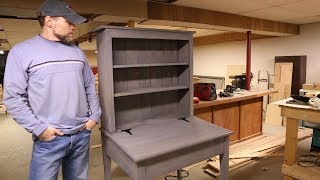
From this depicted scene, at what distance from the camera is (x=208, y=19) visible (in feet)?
12.0

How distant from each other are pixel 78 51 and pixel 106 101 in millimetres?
486

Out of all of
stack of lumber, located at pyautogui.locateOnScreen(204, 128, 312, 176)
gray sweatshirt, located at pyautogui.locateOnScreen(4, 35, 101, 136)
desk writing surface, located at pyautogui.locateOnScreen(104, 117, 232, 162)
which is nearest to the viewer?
gray sweatshirt, located at pyautogui.locateOnScreen(4, 35, 101, 136)

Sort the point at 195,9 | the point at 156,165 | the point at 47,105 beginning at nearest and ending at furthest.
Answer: the point at 47,105
the point at 156,165
the point at 195,9

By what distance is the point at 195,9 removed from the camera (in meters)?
3.48

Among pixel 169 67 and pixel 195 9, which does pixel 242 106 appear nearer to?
pixel 195 9

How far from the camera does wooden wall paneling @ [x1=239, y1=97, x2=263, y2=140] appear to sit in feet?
13.0

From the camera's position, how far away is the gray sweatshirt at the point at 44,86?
1413 millimetres

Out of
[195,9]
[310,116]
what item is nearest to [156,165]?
[310,116]

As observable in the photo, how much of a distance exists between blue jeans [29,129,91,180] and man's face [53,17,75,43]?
2.15 feet

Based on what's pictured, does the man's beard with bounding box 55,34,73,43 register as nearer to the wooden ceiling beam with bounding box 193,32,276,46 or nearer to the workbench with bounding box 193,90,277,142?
the workbench with bounding box 193,90,277,142

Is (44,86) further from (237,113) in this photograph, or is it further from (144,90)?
(237,113)

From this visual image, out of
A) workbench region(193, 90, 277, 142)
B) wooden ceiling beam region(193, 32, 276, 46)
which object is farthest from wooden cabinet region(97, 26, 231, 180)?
wooden ceiling beam region(193, 32, 276, 46)

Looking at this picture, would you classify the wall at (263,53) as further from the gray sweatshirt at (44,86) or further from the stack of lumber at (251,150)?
the gray sweatshirt at (44,86)

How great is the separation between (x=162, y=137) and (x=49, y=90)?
90 centimetres
